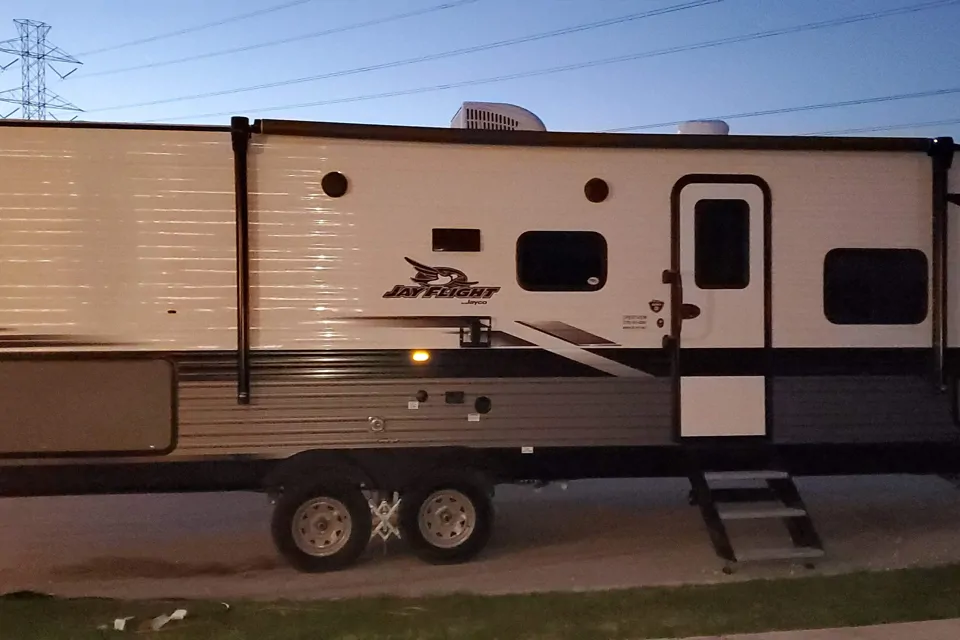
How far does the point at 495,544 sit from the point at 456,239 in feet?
9.25

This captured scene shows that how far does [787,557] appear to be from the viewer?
7520 millimetres

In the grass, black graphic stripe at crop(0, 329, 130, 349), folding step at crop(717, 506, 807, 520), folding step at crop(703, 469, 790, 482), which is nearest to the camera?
the grass

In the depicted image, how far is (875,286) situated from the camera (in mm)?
7781

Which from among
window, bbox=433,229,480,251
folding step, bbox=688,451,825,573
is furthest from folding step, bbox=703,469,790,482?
window, bbox=433,229,480,251

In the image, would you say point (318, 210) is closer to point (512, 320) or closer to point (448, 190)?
point (448, 190)

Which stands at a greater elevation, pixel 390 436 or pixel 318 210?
pixel 318 210

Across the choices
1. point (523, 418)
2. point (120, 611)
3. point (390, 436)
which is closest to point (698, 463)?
point (523, 418)

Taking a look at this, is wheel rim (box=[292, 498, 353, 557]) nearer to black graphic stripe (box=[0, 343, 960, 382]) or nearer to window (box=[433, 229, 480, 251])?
black graphic stripe (box=[0, 343, 960, 382])

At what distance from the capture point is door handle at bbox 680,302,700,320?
760 centimetres

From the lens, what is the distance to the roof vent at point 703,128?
27.0 feet

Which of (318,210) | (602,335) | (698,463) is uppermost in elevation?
(318,210)

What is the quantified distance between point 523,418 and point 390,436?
1.02m

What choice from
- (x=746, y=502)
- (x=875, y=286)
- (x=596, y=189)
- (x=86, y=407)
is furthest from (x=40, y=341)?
(x=875, y=286)

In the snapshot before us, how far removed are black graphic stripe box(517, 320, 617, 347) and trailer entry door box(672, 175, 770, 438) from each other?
2.22ft
